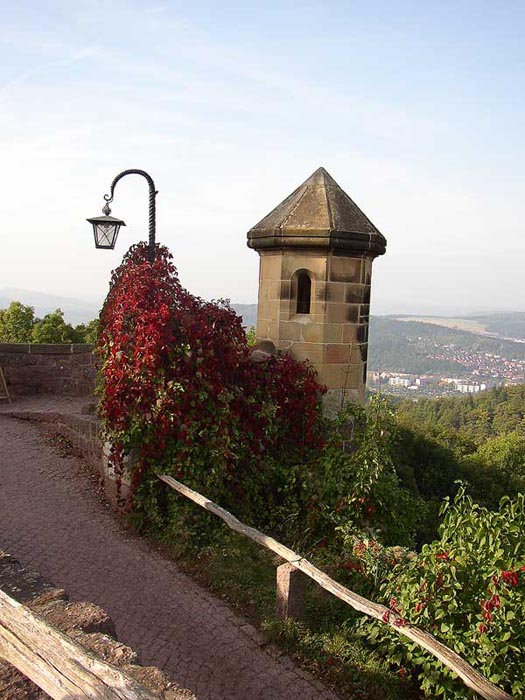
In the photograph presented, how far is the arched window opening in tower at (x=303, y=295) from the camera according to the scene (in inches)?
291

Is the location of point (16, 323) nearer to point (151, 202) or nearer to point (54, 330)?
point (54, 330)

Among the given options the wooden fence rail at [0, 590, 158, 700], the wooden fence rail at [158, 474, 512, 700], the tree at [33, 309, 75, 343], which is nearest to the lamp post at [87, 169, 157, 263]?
the wooden fence rail at [158, 474, 512, 700]

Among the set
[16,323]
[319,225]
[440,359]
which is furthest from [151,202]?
[440,359]

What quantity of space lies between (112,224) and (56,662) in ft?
18.7

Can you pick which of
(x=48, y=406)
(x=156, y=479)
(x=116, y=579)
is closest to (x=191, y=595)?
(x=116, y=579)

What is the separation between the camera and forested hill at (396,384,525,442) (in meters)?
57.2

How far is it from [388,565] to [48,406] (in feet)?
23.0

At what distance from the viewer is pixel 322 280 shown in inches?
279

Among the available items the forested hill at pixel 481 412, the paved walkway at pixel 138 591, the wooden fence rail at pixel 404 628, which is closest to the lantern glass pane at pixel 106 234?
the paved walkway at pixel 138 591

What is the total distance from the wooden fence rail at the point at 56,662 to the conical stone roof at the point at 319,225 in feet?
16.4

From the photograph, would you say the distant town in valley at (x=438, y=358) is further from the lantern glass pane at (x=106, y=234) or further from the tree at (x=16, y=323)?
the lantern glass pane at (x=106, y=234)

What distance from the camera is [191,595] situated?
5051 mm

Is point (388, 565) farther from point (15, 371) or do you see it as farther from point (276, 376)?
point (15, 371)

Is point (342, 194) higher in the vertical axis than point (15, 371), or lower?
higher
